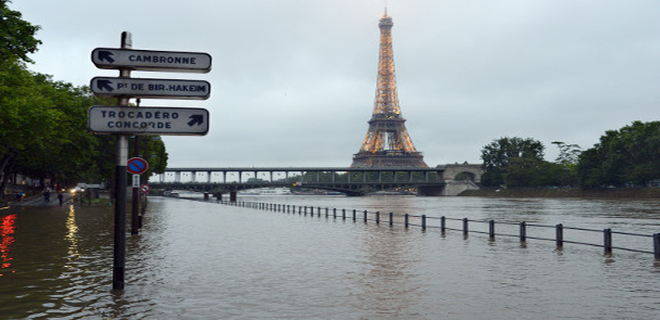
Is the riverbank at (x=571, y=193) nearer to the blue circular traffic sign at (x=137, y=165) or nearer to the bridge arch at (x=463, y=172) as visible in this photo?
the bridge arch at (x=463, y=172)

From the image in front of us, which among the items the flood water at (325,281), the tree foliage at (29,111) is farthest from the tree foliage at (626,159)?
the flood water at (325,281)

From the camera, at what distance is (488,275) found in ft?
43.4

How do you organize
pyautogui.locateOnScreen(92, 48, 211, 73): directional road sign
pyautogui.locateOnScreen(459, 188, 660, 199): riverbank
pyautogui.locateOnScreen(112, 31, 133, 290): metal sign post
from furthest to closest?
pyautogui.locateOnScreen(459, 188, 660, 199): riverbank, pyautogui.locateOnScreen(92, 48, 211, 73): directional road sign, pyautogui.locateOnScreen(112, 31, 133, 290): metal sign post

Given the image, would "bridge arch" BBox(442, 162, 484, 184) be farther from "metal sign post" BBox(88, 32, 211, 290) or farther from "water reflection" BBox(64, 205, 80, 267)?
"metal sign post" BBox(88, 32, 211, 290)

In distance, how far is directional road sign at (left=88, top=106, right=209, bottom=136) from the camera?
408 inches

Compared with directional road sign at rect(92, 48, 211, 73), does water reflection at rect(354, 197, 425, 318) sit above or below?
below

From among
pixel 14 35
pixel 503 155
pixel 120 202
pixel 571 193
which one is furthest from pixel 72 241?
pixel 503 155

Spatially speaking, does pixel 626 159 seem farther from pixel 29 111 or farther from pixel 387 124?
pixel 29 111

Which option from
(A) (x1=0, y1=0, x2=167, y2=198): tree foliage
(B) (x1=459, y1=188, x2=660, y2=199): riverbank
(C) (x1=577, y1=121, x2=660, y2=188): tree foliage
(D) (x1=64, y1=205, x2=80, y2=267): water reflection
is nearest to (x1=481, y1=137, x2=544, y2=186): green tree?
(B) (x1=459, y1=188, x2=660, y2=199): riverbank

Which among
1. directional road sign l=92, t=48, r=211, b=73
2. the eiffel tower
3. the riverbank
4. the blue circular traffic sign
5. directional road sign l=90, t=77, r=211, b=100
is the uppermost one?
the eiffel tower

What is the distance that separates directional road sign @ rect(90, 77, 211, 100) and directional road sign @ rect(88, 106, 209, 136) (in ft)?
1.25

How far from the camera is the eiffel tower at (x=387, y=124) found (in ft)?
585

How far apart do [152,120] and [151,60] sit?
1255 mm

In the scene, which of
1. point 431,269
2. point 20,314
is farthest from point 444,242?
point 20,314
